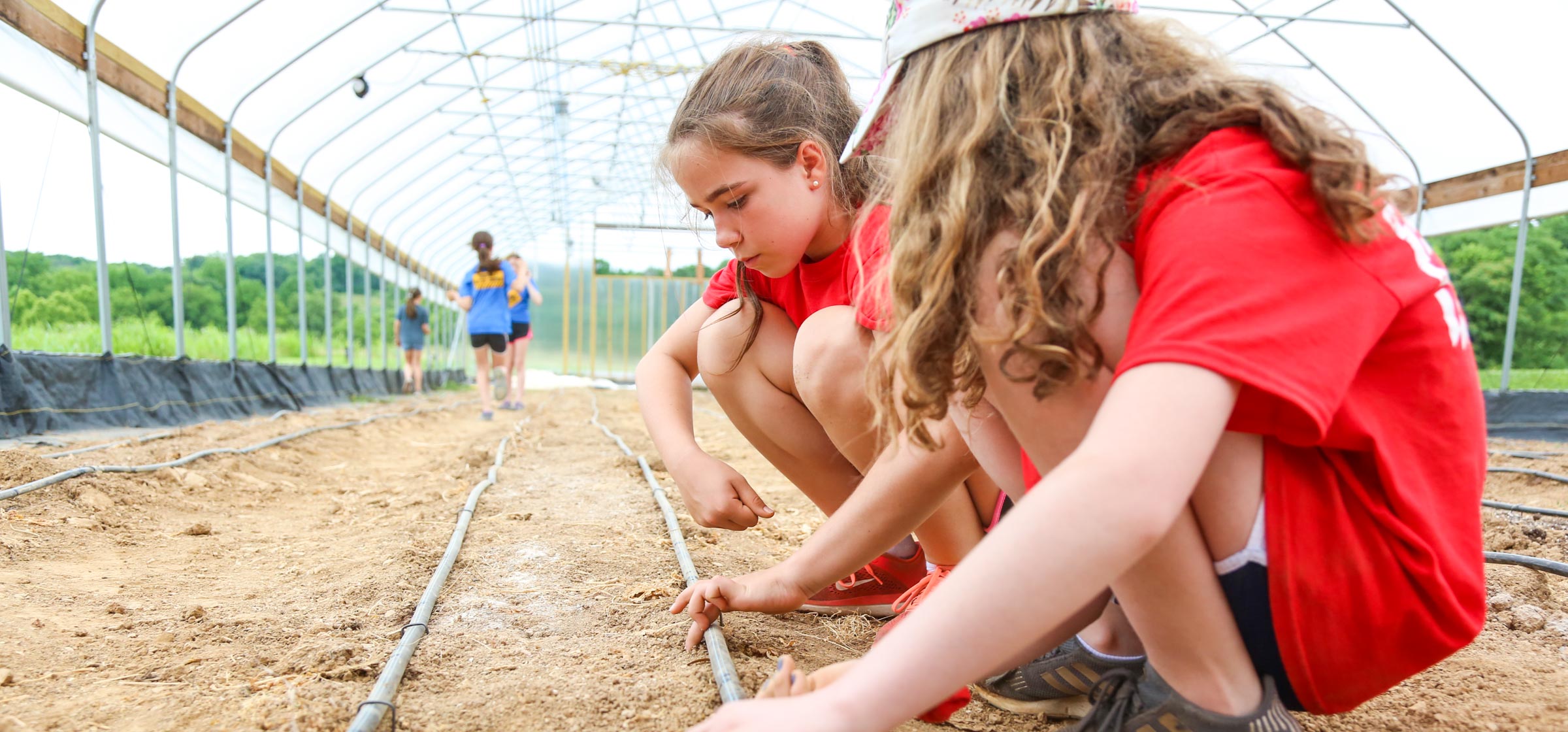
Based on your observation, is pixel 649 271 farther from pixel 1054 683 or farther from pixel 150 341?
pixel 1054 683

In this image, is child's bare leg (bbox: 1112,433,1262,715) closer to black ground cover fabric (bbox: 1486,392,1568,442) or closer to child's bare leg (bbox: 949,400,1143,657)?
child's bare leg (bbox: 949,400,1143,657)

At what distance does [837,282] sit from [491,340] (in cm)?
653

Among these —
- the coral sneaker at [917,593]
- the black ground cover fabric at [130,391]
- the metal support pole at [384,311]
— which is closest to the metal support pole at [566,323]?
the metal support pole at [384,311]

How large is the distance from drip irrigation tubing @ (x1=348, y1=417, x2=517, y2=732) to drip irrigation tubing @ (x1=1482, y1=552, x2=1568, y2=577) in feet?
6.35

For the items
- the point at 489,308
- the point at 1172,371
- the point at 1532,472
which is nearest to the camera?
the point at 1172,371

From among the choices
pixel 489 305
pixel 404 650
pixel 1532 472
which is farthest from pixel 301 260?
pixel 1532 472

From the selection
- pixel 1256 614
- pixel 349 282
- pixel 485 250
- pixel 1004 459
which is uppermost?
pixel 485 250

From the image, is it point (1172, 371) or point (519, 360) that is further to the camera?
point (519, 360)

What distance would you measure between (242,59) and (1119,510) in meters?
7.47

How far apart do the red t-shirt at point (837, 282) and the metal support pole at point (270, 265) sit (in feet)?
22.0

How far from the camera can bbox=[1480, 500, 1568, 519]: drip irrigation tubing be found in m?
2.60

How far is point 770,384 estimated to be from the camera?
68.2 inches

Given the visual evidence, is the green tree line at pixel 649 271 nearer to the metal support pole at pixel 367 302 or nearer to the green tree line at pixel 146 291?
the metal support pole at pixel 367 302

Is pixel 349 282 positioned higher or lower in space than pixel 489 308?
higher
